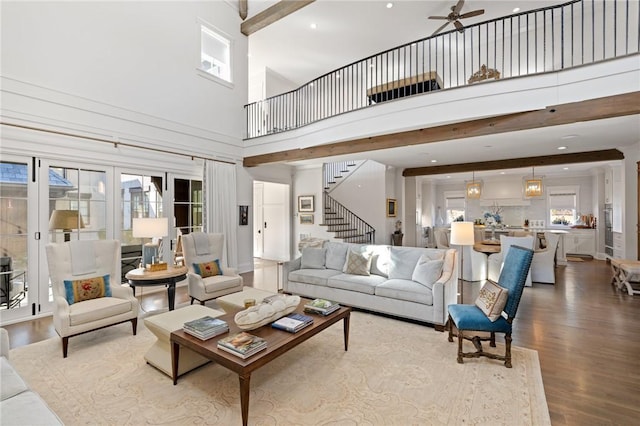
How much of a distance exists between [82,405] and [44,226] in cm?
312

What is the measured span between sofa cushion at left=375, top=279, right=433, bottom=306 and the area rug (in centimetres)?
54

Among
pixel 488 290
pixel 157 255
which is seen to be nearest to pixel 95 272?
pixel 157 255

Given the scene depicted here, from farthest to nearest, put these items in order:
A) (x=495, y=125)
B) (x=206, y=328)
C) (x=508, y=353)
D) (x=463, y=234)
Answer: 1. (x=495, y=125)
2. (x=463, y=234)
3. (x=508, y=353)
4. (x=206, y=328)

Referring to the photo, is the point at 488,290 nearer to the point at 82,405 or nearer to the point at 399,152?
the point at 82,405

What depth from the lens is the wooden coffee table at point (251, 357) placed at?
189 centimetres

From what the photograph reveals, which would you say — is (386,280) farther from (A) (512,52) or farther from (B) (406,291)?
(A) (512,52)

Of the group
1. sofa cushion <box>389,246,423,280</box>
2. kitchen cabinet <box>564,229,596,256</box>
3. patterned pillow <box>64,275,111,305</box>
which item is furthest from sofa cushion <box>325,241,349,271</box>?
kitchen cabinet <box>564,229,596,256</box>

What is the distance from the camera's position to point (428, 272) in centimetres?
377

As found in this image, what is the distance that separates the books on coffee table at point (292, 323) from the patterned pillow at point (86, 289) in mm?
2353

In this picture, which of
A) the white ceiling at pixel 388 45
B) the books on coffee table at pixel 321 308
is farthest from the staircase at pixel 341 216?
the books on coffee table at pixel 321 308

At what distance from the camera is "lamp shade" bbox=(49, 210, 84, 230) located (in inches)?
163

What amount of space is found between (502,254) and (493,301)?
3.43 meters

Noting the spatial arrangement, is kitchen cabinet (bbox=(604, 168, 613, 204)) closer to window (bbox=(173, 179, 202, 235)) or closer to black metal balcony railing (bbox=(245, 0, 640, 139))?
black metal balcony railing (bbox=(245, 0, 640, 139))

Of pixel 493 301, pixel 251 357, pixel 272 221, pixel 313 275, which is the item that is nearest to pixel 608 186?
pixel 493 301
